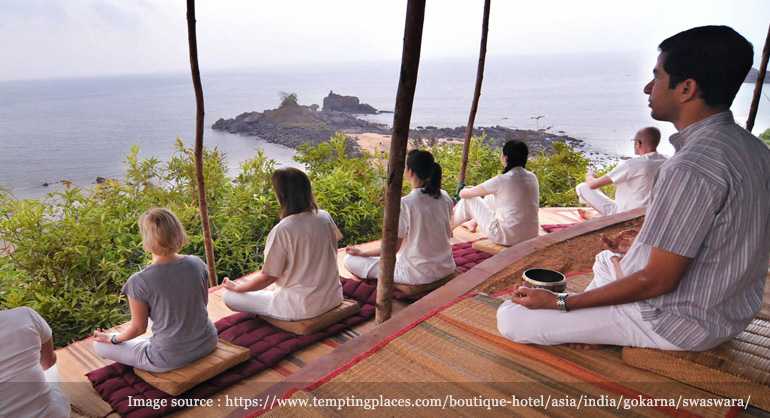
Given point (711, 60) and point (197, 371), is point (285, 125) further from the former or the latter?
point (711, 60)

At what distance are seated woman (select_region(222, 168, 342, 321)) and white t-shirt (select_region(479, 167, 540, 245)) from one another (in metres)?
1.67

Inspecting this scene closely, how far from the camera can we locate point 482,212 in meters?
4.25

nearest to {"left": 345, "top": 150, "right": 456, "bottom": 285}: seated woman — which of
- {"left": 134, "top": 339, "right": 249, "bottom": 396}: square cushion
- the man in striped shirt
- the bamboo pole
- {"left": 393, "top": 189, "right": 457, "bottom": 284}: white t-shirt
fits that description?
{"left": 393, "top": 189, "right": 457, "bottom": 284}: white t-shirt

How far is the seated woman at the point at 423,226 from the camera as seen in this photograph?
302 cm

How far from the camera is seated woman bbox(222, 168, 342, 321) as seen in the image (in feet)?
8.21

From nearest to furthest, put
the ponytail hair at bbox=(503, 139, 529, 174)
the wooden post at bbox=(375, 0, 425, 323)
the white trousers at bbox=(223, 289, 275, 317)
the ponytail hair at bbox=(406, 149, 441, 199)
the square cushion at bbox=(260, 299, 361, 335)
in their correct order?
the wooden post at bbox=(375, 0, 425, 323)
the square cushion at bbox=(260, 299, 361, 335)
the white trousers at bbox=(223, 289, 275, 317)
the ponytail hair at bbox=(406, 149, 441, 199)
the ponytail hair at bbox=(503, 139, 529, 174)

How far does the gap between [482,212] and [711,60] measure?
299cm

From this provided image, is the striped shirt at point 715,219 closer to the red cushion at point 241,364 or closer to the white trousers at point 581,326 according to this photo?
the white trousers at point 581,326

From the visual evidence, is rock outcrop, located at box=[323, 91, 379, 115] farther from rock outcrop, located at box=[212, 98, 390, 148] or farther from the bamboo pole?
the bamboo pole

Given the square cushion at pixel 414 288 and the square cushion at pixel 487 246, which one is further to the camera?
the square cushion at pixel 487 246

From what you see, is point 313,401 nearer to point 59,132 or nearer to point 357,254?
point 357,254

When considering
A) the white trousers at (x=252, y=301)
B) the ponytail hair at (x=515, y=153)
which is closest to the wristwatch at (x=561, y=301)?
the white trousers at (x=252, y=301)

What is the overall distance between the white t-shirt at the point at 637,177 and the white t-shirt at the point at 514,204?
77 cm

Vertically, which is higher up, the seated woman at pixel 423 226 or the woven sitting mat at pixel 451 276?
the seated woman at pixel 423 226
